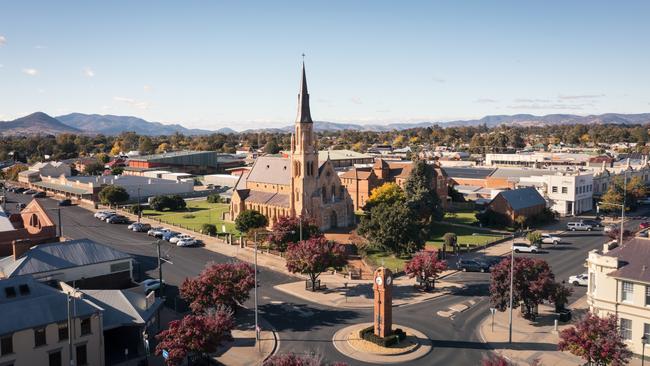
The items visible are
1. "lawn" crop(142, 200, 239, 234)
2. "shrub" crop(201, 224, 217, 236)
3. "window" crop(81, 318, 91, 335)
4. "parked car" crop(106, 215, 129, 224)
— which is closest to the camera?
"window" crop(81, 318, 91, 335)

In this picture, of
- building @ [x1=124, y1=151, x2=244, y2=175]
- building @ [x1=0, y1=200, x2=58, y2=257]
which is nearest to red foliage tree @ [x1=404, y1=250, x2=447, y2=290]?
building @ [x1=0, y1=200, x2=58, y2=257]

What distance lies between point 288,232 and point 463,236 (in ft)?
92.3

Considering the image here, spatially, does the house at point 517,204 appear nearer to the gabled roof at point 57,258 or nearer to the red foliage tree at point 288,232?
the red foliage tree at point 288,232

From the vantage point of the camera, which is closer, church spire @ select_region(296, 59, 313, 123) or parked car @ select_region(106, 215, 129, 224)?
church spire @ select_region(296, 59, 313, 123)

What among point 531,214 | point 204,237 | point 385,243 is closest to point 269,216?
point 204,237

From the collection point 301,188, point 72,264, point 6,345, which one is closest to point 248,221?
point 301,188

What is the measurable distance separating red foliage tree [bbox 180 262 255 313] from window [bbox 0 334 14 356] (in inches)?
497

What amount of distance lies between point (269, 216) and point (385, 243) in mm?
25748

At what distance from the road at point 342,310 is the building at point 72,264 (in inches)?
219

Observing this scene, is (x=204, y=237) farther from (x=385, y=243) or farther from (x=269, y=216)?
(x=385, y=243)

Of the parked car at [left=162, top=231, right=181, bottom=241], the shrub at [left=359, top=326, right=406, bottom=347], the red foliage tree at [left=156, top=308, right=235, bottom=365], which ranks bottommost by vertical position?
the shrub at [left=359, top=326, right=406, bottom=347]

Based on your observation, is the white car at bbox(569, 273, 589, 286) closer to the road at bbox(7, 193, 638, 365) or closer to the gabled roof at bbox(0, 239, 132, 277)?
the road at bbox(7, 193, 638, 365)

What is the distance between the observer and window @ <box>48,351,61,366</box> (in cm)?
3266

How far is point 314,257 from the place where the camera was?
49844mm
